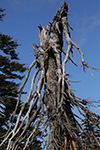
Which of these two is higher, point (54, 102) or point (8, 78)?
point (8, 78)

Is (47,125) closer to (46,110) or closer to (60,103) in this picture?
(46,110)

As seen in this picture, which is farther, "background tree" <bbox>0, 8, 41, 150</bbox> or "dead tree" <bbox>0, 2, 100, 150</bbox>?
"background tree" <bbox>0, 8, 41, 150</bbox>

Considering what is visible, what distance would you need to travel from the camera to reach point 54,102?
2.90 metres

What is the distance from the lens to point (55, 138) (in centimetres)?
268

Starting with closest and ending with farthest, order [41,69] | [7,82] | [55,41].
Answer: [41,69], [55,41], [7,82]

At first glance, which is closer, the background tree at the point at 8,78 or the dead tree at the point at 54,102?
the dead tree at the point at 54,102

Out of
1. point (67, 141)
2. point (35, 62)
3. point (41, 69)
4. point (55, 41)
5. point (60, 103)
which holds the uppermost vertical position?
point (55, 41)

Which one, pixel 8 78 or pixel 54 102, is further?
pixel 8 78

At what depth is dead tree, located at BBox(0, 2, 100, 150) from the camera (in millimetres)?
2672

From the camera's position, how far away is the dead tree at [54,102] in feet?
8.77

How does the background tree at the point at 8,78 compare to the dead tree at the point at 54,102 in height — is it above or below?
above

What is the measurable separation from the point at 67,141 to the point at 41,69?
1556mm

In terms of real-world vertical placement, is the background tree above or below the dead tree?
above

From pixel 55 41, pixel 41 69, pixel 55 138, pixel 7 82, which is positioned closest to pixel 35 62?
pixel 41 69
